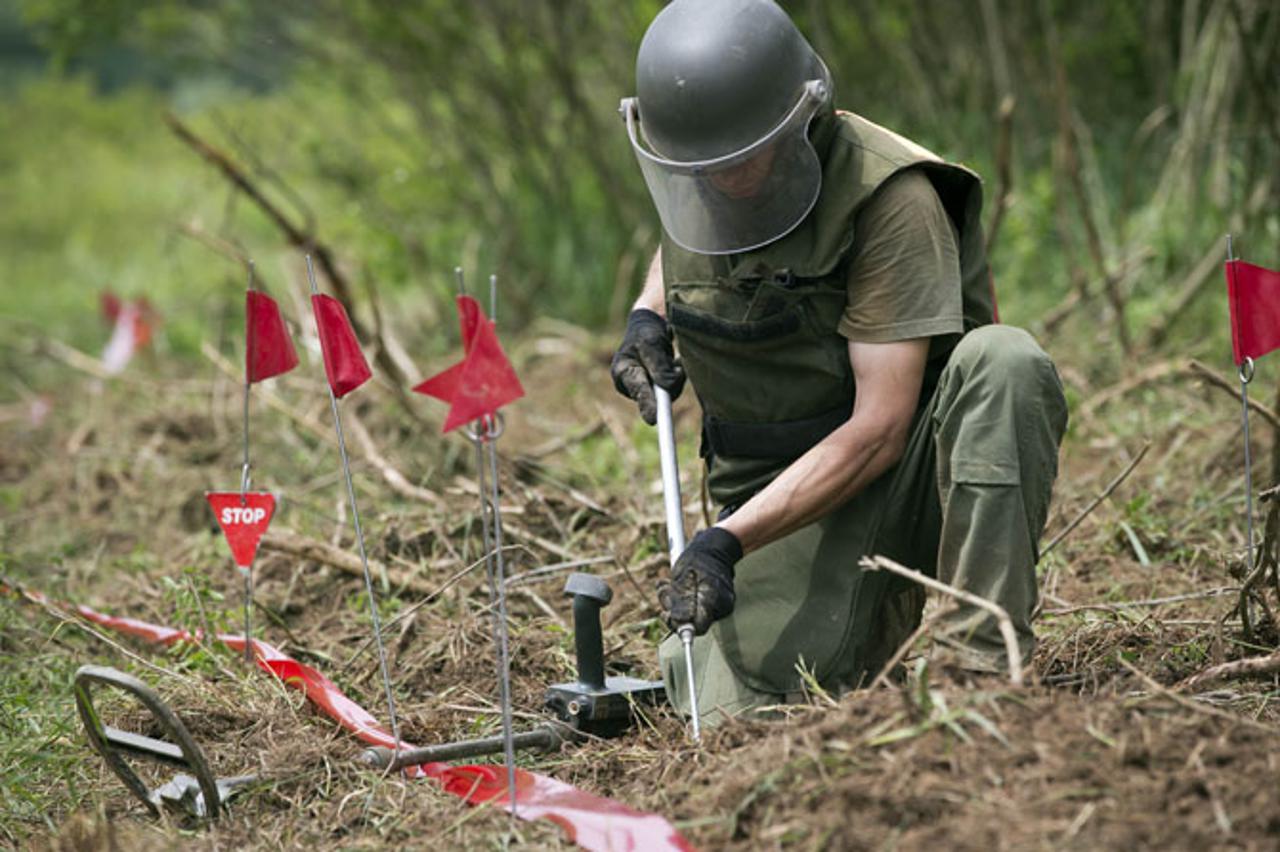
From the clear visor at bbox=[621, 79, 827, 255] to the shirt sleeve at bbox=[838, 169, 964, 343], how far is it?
15 cm

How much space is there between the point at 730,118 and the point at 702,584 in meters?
0.91

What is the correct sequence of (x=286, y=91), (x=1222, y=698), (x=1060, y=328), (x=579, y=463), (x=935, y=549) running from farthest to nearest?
(x=286, y=91) → (x=1060, y=328) → (x=579, y=463) → (x=935, y=549) → (x=1222, y=698)

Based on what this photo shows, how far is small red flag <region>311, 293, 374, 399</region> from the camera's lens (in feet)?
9.92

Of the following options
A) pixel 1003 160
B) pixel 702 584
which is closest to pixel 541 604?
pixel 702 584

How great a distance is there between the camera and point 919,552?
129 inches

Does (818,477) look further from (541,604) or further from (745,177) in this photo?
(541,604)

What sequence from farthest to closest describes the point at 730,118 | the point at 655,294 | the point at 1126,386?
the point at 1126,386 < the point at 655,294 < the point at 730,118

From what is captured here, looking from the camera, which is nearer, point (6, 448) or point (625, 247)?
point (6, 448)

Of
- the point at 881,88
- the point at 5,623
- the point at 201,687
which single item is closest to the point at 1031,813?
the point at 201,687

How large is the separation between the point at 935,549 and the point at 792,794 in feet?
3.30

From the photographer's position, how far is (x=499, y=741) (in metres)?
2.94

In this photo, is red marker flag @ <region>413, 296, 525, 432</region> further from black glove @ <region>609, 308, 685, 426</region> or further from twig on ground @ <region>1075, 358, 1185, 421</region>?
twig on ground @ <region>1075, 358, 1185, 421</region>

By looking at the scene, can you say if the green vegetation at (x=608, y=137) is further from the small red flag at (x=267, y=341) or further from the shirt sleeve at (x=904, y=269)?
the small red flag at (x=267, y=341)

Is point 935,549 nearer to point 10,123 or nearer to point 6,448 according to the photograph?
point 6,448
